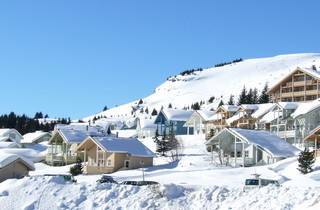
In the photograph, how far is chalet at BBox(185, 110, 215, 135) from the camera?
94.8 metres

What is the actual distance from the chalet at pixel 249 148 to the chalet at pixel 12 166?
21858 millimetres

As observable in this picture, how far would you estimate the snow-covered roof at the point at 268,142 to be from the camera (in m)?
60.9

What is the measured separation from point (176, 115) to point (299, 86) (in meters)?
20.3

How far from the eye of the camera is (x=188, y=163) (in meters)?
64.5

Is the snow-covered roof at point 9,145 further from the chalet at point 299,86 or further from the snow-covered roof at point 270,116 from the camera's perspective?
the chalet at point 299,86

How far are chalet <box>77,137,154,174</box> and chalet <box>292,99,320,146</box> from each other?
57.7 feet

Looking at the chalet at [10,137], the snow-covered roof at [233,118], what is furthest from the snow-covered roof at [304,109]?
the chalet at [10,137]

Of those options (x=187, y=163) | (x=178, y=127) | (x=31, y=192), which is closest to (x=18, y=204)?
(x=31, y=192)

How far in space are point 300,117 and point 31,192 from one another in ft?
159

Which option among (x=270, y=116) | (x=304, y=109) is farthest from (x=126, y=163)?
→ (x=270, y=116)

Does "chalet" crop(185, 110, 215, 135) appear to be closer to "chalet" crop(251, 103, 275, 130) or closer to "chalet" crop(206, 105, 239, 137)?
"chalet" crop(206, 105, 239, 137)

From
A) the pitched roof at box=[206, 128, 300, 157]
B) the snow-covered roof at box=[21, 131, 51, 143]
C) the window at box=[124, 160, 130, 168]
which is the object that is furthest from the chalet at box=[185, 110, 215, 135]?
the window at box=[124, 160, 130, 168]

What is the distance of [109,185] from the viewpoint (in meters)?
32.0

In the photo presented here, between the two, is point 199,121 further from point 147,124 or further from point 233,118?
point 147,124
